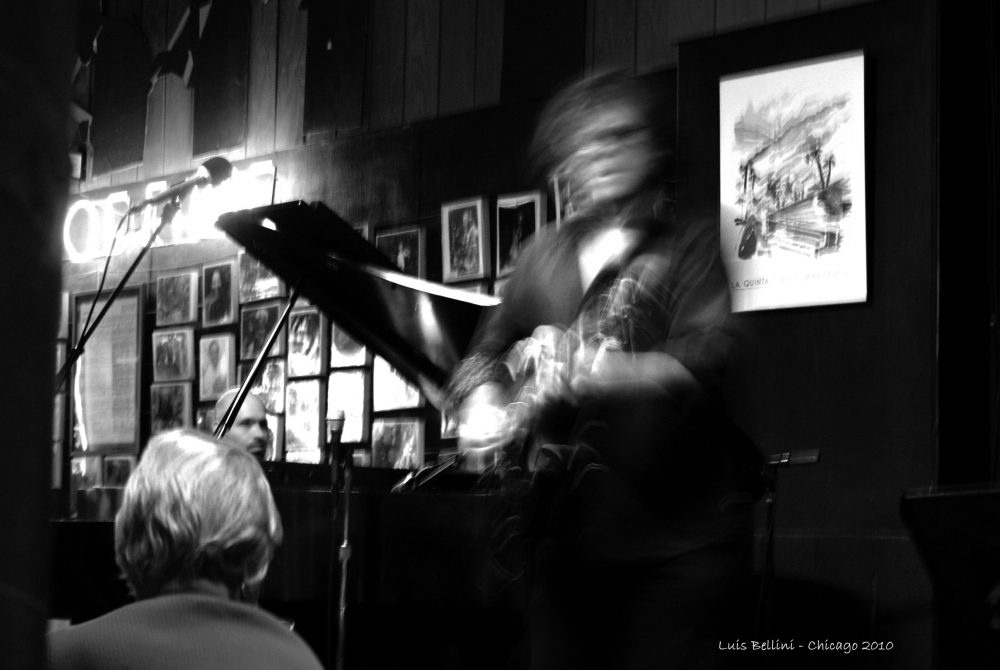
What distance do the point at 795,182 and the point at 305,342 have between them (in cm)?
290

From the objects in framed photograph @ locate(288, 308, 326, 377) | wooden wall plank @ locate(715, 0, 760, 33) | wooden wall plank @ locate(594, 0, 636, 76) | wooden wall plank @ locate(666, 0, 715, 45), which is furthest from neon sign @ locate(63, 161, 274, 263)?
wooden wall plank @ locate(715, 0, 760, 33)

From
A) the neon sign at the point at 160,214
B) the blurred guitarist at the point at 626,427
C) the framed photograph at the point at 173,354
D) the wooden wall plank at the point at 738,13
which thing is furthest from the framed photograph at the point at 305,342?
the blurred guitarist at the point at 626,427

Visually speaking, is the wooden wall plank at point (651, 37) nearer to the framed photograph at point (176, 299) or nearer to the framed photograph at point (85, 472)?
the framed photograph at point (176, 299)

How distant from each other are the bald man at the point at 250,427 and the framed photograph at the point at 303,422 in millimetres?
521

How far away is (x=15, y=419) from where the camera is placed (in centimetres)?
49

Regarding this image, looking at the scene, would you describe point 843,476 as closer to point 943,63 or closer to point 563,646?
point 943,63

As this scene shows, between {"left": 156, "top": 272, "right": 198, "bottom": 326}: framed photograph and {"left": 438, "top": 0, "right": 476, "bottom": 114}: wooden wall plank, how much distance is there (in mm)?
1956

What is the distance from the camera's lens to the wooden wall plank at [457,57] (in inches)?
218

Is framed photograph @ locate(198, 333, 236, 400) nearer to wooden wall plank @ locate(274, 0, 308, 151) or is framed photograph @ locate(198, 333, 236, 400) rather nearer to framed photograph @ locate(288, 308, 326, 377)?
framed photograph @ locate(288, 308, 326, 377)

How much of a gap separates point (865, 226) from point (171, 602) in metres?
2.91

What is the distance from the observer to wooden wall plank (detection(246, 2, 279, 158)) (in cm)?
639

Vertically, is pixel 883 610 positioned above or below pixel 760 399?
below

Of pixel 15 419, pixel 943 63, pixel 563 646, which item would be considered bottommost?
pixel 563 646

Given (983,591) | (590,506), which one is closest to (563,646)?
(590,506)
